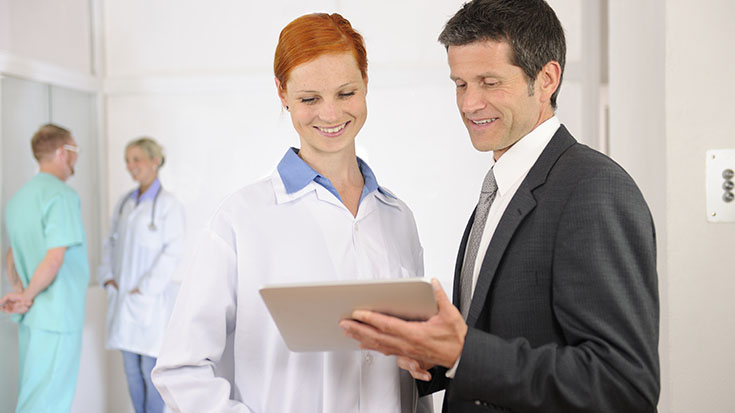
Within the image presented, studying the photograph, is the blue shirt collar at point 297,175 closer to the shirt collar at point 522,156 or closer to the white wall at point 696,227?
the shirt collar at point 522,156

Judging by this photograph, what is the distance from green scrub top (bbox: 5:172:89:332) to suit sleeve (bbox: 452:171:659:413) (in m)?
3.01

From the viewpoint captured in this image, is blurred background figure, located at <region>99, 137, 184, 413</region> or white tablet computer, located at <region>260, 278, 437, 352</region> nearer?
white tablet computer, located at <region>260, 278, 437, 352</region>

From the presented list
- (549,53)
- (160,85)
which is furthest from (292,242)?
(160,85)

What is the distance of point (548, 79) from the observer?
1378 millimetres

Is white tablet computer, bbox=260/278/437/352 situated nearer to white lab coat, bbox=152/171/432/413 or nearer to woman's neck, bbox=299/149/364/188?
white lab coat, bbox=152/171/432/413

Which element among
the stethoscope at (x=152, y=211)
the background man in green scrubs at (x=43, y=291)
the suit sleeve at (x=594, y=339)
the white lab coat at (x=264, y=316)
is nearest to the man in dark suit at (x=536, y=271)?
the suit sleeve at (x=594, y=339)

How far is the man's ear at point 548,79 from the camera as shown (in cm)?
136

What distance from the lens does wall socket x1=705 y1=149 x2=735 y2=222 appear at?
2033 mm

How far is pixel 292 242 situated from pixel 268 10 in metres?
3.14

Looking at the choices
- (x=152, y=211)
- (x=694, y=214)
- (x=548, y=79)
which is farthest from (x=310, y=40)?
(x=152, y=211)

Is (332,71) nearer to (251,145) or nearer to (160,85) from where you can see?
(251,145)

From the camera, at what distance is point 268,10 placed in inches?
165

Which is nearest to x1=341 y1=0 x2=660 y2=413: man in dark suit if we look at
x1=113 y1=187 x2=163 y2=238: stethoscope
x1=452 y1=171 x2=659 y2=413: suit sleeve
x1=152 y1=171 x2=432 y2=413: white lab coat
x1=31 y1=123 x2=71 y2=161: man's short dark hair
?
x1=452 y1=171 x2=659 y2=413: suit sleeve

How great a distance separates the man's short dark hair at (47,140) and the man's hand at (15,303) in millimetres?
793
